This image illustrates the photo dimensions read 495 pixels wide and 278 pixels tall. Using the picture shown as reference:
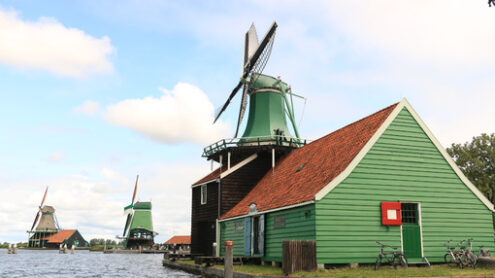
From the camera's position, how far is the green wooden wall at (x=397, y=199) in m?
18.2

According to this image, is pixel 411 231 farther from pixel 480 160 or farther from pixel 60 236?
pixel 60 236

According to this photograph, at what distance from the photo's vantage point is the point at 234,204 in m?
30.1

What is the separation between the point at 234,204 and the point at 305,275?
48.4 ft

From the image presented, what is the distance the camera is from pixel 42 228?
136375 mm

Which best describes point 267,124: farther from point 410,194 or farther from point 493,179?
point 493,179

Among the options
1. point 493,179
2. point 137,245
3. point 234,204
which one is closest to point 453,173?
point 234,204

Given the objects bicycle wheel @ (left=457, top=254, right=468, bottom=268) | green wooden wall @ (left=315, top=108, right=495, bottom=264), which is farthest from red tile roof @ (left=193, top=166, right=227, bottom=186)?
bicycle wheel @ (left=457, top=254, right=468, bottom=268)

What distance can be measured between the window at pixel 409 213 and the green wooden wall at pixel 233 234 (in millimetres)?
9532

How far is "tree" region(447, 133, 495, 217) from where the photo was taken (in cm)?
4288

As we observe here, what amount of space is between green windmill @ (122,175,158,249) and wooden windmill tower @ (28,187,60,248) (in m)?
45.2

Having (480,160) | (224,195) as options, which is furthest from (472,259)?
(480,160)

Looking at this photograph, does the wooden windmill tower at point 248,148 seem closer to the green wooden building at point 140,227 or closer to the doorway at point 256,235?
the doorway at point 256,235

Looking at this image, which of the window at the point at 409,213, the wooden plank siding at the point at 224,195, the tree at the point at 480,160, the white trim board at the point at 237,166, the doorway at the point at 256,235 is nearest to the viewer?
Result: the window at the point at 409,213

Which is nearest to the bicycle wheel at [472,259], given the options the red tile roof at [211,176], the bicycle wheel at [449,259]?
the bicycle wheel at [449,259]
